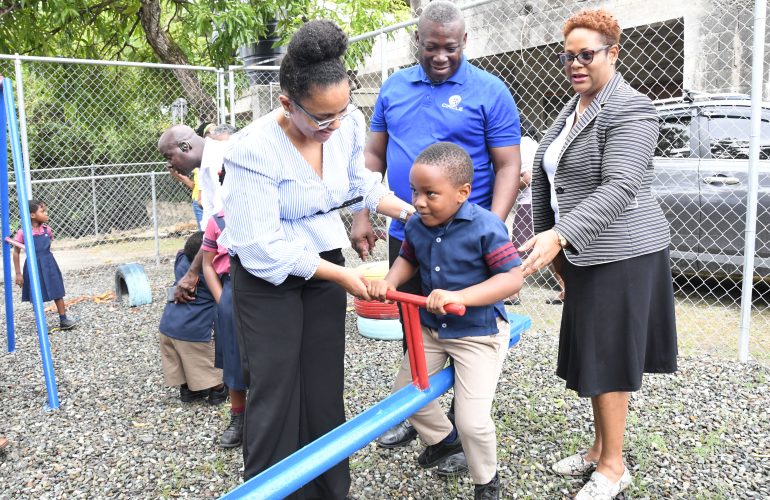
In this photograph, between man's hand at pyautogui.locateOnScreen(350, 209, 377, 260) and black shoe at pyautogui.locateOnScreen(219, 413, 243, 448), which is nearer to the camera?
man's hand at pyautogui.locateOnScreen(350, 209, 377, 260)

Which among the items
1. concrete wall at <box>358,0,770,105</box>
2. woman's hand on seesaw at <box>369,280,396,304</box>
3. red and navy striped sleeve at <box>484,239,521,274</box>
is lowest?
woman's hand on seesaw at <box>369,280,396,304</box>

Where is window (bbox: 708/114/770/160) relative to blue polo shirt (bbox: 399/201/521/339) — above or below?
above

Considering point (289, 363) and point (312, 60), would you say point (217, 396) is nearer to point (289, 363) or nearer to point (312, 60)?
point (289, 363)

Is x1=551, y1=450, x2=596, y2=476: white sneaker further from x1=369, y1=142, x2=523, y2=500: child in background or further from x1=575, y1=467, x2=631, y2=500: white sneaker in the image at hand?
x1=369, y1=142, x2=523, y2=500: child in background

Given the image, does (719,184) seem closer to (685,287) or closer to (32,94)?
(685,287)

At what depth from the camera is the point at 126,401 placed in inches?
167

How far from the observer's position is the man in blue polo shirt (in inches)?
110

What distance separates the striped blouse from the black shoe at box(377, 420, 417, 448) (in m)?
1.42

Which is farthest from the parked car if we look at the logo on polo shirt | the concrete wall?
the logo on polo shirt

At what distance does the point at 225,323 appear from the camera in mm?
3398

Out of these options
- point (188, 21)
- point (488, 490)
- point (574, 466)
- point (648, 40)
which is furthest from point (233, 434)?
point (188, 21)

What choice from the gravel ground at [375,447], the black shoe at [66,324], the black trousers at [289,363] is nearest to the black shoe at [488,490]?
the gravel ground at [375,447]

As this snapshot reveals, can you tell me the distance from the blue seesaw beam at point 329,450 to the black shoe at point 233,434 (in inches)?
58.6

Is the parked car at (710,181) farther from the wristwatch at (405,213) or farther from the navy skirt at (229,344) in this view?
the navy skirt at (229,344)
